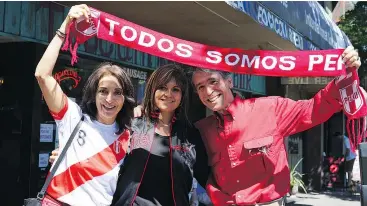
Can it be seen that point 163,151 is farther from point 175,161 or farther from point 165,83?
point 165,83

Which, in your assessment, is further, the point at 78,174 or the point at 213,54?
the point at 213,54

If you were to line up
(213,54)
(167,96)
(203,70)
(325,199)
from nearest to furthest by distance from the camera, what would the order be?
(167,96) < (203,70) < (213,54) < (325,199)

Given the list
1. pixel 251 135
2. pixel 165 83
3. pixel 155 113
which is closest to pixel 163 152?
pixel 155 113

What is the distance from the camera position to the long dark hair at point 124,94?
110 inches

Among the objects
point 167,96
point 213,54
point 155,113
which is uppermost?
point 213,54

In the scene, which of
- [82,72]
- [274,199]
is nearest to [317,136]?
[82,72]

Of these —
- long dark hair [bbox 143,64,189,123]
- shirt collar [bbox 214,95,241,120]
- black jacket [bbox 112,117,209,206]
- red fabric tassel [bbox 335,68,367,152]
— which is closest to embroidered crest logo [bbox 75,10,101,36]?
long dark hair [bbox 143,64,189,123]

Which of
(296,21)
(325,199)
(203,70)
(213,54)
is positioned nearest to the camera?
(203,70)

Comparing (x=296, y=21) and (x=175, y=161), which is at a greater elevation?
(x=296, y=21)

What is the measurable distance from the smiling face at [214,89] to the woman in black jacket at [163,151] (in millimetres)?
105

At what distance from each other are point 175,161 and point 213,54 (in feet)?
2.56

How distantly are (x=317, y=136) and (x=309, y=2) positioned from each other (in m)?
7.21

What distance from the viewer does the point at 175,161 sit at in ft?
8.84

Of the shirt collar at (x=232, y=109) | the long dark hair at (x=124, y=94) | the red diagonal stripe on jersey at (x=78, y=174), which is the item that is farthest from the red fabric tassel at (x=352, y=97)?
the red diagonal stripe on jersey at (x=78, y=174)
